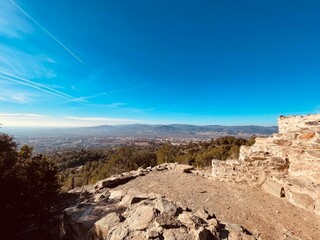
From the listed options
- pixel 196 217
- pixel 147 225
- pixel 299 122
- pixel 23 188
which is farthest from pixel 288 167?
pixel 23 188

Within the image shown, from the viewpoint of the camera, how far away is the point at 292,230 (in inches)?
310

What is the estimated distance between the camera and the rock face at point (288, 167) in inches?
378

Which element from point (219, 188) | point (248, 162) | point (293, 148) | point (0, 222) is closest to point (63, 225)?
point (0, 222)

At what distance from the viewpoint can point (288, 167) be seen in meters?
11.8

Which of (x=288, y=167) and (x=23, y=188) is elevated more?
(x=288, y=167)

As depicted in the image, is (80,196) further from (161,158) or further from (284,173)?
(161,158)

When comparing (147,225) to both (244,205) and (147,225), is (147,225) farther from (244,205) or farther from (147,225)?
(244,205)

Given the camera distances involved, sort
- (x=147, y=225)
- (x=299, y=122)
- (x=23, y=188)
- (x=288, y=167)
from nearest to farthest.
→ (x=147, y=225) < (x=23, y=188) < (x=288, y=167) < (x=299, y=122)

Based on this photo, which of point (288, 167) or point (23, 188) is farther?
point (288, 167)

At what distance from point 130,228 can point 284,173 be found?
9.28 metres

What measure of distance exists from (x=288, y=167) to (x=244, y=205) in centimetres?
403

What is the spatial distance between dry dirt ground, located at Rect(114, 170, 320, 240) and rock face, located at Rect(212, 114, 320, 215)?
48 cm

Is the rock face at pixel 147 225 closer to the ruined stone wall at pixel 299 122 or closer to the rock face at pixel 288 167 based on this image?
the rock face at pixel 288 167

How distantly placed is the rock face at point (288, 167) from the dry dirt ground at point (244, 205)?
0.48m
